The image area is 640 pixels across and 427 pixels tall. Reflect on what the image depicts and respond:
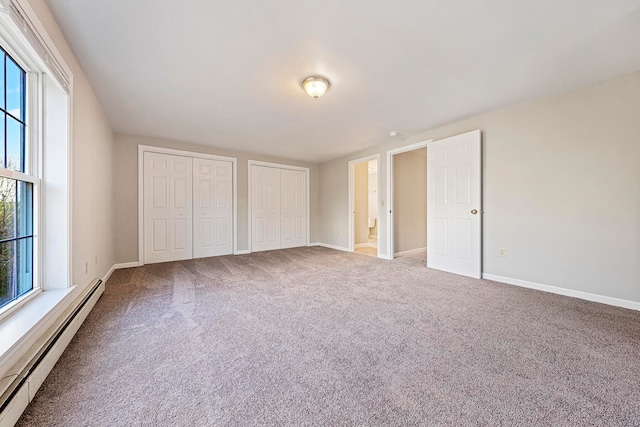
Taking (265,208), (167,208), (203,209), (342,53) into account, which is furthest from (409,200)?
(167,208)

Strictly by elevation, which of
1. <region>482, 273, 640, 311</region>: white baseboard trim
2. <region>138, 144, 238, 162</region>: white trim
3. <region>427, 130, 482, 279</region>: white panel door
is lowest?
<region>482, 273, 640, 311</region>: white baseboard trim

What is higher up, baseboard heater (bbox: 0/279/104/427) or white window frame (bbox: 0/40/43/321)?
white window frame (bbox: 0/40/43/321)

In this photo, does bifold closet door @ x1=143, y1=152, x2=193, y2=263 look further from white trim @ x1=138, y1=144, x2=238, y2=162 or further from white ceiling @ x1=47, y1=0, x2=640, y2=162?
white ceiling @ x1=47, y1=0, x2=640, y2=162

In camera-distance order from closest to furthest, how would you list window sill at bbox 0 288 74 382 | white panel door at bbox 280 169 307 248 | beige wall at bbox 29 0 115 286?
window sill at bbox 0 288 74 382 < beige wall at bbox 29 0 115 286 < white panel door at bbox 280 169 307 248

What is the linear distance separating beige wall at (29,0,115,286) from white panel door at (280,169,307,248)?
126 inches

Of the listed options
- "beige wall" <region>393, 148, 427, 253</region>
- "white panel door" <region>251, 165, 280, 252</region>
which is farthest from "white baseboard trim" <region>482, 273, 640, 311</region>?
"white panel door" <region>251, 165, 280, 252</region>

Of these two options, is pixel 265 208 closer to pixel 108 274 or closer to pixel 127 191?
pixel 127 191

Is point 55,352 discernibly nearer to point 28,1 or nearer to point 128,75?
point 28,1

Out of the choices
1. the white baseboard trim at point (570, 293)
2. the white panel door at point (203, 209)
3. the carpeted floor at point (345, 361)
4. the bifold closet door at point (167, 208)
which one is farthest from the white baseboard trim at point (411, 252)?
the bifold closet door at point (167, 208)

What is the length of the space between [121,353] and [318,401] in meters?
1.35

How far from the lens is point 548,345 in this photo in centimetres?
169

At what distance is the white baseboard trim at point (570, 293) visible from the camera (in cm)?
234

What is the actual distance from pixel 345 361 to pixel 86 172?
2894 millimetres

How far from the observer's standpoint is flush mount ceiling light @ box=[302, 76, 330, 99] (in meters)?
2.36
